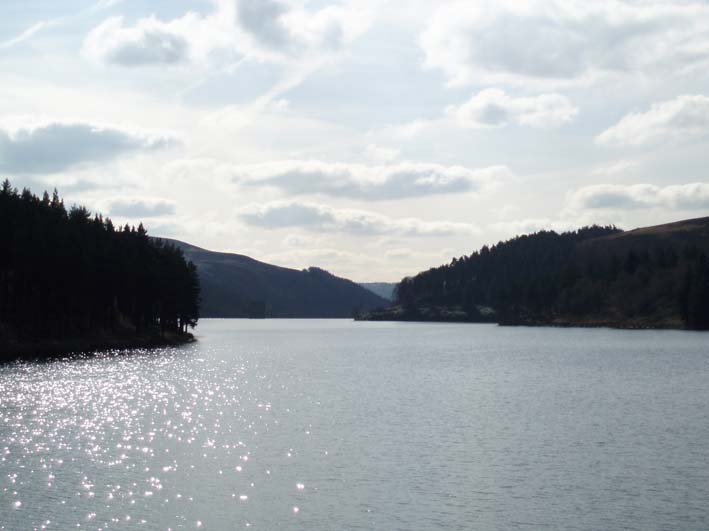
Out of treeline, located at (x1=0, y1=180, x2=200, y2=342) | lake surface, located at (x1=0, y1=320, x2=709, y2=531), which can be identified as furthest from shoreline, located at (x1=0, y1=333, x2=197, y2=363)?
lake surface, located at (x1=0, y1=320, x2=709, y2=531)

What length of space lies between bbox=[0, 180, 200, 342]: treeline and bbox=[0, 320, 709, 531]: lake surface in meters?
20.7

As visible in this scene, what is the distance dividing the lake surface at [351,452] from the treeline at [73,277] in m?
20.7

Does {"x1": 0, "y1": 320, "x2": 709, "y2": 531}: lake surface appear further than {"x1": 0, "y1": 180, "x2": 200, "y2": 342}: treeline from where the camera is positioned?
No

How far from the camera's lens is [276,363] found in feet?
408

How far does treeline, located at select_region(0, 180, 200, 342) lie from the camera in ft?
362

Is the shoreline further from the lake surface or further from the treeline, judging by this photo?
the lake surface

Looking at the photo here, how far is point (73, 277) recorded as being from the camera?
117125 millimetres

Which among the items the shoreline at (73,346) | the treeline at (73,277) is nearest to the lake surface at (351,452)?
the shoreline at (73,346)

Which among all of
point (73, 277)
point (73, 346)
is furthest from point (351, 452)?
point (73, 346)

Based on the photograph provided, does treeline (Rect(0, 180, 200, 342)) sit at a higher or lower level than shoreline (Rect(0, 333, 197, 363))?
higher

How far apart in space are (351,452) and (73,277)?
8208cm

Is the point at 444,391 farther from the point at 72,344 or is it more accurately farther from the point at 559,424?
the point at 72,344

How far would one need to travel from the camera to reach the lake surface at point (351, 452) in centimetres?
3409

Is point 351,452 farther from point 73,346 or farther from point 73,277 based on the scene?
point 73,346
